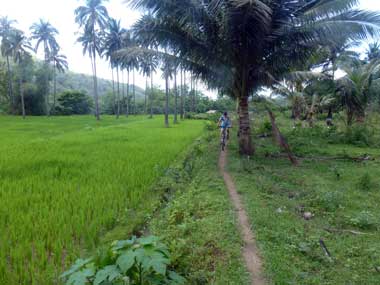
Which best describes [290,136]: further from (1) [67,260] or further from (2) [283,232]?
(1) [67,260]

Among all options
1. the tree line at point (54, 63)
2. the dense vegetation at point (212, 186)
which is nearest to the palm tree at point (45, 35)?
the tree line at point (54, 63)

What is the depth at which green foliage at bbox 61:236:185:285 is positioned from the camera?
89.9 inches

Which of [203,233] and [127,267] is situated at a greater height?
[127,267]

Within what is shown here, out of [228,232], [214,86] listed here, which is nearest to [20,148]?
[214,86]

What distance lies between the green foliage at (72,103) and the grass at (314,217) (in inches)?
1715

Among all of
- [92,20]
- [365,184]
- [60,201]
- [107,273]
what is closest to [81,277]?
[107,273]

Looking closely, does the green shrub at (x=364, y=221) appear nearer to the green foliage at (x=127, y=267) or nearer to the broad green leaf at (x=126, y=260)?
the green foliage at (x=127, y=267)

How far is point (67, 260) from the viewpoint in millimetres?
3451

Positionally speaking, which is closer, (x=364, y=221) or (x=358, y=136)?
(x=364, y=221)

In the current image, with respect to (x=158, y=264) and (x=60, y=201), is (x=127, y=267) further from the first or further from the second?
(x=60, y=201)

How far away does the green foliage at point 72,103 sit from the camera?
4553cm

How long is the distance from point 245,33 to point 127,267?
762 centimetres

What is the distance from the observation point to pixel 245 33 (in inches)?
323

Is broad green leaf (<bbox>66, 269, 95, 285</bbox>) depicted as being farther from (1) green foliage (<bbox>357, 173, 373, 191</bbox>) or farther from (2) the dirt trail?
(1) green foliage (<bbox>357, 173, 373, 191</bbox>)
